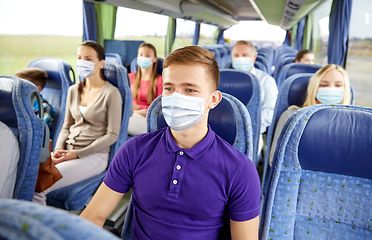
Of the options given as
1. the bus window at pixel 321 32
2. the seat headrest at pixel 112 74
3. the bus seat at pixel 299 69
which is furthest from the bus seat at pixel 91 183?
the bus window at pixel 321 32

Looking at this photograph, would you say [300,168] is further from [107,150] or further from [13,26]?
[13,26]

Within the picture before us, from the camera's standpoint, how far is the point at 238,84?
86.3 inches

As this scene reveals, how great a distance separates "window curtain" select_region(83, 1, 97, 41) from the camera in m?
5.59

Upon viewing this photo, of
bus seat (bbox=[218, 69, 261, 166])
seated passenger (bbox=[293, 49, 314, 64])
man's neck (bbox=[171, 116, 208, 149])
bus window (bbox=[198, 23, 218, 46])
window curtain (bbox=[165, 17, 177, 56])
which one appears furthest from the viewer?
bus window (bbox=[198, 23, 218, 46])

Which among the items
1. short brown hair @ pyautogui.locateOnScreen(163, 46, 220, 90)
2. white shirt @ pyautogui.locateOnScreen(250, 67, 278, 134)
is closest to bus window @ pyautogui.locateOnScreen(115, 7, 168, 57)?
white shirt @ pyautogui.locateOnScreen(250, 67, 278, 134)

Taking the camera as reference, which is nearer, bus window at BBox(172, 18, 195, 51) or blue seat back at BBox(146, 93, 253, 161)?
blue seat back at BBox(146, 93, 253, 161)

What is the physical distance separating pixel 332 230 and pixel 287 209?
0.19 metres

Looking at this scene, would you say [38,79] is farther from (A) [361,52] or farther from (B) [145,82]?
(A) [361,52]

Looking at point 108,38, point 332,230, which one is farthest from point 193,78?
point 108,38

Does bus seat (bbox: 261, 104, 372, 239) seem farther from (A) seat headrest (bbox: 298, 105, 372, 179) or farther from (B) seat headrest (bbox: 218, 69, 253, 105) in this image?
(B) seat headrest (bbox: 218, 69, 253, 105)

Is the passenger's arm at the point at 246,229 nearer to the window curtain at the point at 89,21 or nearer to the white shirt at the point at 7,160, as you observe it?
the white shirt at the point at 7,160

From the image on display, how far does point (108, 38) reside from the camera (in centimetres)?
688

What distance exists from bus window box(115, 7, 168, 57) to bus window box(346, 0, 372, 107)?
523cm

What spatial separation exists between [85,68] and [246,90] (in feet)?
4.34
